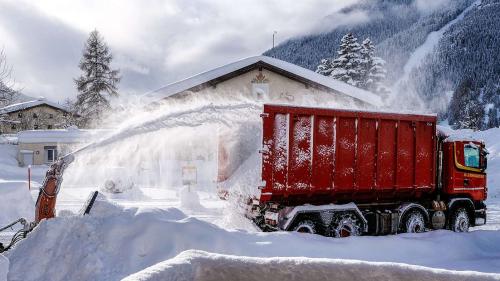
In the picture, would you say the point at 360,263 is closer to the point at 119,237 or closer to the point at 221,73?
the point at 119,237

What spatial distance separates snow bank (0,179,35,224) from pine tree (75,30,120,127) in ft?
121

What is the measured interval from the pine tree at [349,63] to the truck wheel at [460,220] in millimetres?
37348

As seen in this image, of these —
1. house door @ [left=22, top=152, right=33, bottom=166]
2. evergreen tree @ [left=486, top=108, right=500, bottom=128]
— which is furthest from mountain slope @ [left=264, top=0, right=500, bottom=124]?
house door @ [left=22, top=152, right=33, bottom=166]

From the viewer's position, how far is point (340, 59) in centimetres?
5041

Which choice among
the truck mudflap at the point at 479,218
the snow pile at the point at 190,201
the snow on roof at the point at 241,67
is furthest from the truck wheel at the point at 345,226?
the snow on roof at the point at 241,67

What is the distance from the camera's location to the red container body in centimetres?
957

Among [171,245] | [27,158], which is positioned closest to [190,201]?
[171,245]

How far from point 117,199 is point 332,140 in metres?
11.4

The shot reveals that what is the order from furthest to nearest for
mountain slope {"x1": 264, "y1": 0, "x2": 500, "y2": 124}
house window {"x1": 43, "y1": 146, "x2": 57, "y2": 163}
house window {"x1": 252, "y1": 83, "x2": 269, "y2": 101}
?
mountain slope {"x1": 264, "y1": 0, "x2": 500, "y2": 124}, house window {"x1": 43, "y1": 146, "x2": 57, "y2": 163}, house window {"x1": 252, "y1": 83, "x2": 269, "y2": 101}

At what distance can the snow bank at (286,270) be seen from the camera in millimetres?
1858

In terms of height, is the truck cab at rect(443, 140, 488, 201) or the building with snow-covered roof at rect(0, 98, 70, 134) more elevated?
the building with snow-covered roof at rect(0, 98, 70, 134)

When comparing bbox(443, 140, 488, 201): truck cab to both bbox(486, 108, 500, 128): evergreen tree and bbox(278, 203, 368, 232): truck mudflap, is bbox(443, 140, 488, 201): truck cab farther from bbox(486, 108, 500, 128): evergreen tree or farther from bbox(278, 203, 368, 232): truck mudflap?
bbox(486, 108, 500, 128): evergreen tree

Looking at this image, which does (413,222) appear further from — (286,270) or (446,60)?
(446,60)

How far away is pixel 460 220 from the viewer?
12.5 meters
